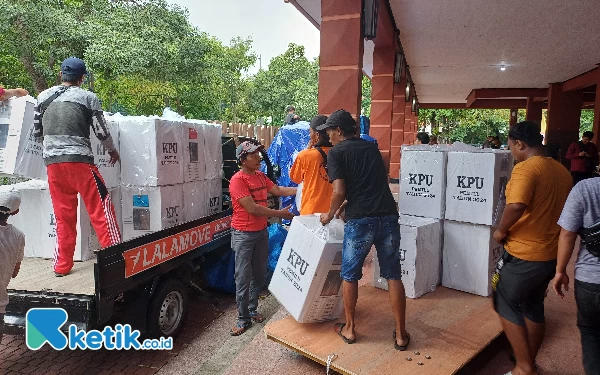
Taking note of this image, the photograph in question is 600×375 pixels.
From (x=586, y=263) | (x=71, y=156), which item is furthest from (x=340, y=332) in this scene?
(x=71, y=156)

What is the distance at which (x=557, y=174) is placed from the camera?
2732mm

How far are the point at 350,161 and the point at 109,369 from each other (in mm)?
2664

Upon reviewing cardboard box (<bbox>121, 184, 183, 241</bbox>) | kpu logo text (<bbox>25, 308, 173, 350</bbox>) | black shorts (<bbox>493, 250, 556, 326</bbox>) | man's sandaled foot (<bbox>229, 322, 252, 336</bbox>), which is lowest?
man's sandaled foot (<bbox>229, 322, 252, 336</bbox>)

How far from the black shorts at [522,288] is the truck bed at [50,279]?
9.61ft

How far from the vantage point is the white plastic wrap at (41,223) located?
13.0 feet

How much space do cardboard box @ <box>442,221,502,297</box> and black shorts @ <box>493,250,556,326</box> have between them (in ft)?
3.36

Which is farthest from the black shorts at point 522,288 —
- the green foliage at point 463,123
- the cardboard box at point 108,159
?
the green foliage at point 463,123

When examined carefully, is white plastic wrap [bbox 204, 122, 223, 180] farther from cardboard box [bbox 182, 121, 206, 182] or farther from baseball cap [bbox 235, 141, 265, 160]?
baseball cap [bbox 235, 141, 265, 160]

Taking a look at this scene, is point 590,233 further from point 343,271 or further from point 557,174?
point 343,271

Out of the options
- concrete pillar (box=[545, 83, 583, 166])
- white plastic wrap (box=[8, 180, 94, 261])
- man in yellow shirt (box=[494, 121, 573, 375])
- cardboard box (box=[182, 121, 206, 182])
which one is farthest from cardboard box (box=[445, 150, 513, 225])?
concrete pillar (box=[545, 83, 583, 166])

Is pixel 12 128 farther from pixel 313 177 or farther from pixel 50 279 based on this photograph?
pixel 313 177

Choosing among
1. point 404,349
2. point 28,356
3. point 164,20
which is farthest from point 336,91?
point 164,20

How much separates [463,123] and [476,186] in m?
32.8

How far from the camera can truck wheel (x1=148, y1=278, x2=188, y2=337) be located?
3.64 m
